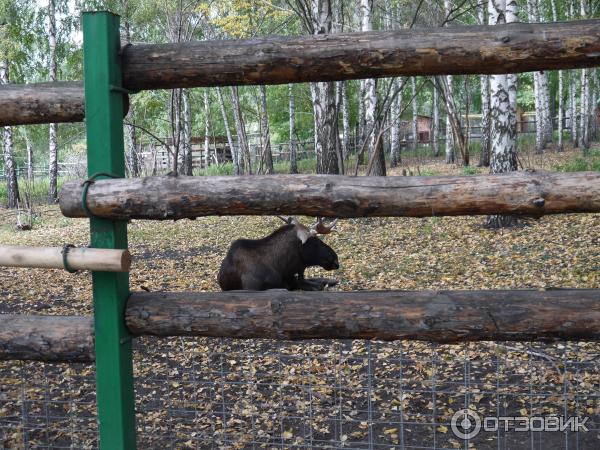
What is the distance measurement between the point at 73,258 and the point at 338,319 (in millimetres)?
1169

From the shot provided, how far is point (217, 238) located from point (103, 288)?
10387mm

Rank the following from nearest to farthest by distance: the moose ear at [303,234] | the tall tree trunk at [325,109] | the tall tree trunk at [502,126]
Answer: the moose ear at [303,234] < the tall tree trunk at [502,126] < the tall tree trunk at [325,109]

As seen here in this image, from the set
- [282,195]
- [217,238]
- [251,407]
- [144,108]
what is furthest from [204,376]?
[144,108]

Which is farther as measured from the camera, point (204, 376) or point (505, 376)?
point (204, 376)

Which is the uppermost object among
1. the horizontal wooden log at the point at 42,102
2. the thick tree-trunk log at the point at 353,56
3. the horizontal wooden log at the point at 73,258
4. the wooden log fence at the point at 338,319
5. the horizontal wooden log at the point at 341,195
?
the thick tree-trunk log at the point at 353,56

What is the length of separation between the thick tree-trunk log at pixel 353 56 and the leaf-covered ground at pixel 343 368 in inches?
55.2

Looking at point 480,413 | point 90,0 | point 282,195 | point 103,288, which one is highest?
point 90,0

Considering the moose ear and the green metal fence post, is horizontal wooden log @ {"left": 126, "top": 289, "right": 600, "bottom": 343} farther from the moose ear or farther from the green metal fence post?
the moose ear

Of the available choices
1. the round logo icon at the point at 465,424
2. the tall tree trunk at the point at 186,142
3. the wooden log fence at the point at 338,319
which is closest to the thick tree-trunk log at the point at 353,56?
the wooden log fence at the point at 338,319

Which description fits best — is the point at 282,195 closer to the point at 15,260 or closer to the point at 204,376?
the point at 15,260

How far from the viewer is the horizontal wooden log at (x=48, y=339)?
2990 mm

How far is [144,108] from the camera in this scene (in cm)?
3506

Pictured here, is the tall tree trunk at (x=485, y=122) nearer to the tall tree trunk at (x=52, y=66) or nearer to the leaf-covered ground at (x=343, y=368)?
the leaf-covered ground at (x=343, y=368)

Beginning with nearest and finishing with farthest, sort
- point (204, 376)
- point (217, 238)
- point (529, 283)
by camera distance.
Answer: point (204, 376), point (529, 283), point (217, 238)
